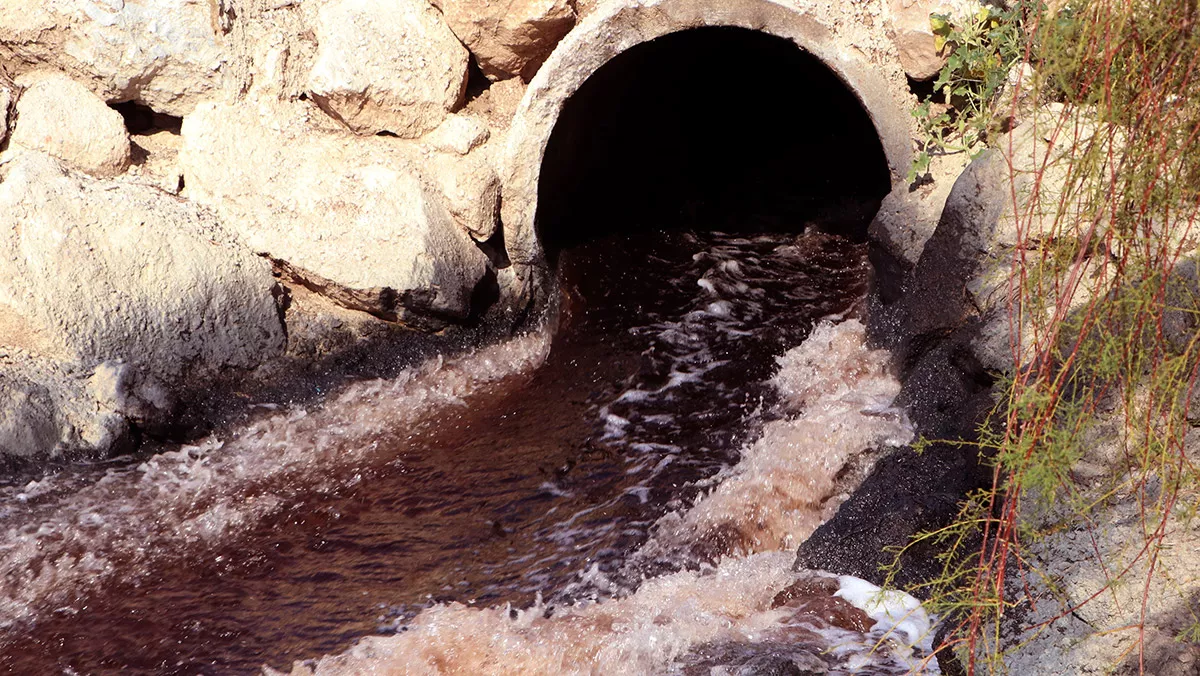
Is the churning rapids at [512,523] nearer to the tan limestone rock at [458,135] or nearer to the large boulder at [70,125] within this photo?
the tan limestone rock at [458,135]

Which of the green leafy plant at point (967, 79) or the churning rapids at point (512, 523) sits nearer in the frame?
the churning rapids at point (512, 523)

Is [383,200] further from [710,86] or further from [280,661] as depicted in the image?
[710,86]

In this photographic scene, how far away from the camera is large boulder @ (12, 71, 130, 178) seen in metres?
4.51

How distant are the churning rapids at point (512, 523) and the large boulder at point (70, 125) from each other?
148cm

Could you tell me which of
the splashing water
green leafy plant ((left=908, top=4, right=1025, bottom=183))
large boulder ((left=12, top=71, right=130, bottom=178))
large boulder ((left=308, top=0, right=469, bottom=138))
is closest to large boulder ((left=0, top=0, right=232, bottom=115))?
large boulder ((left=12, top=71, right=130, bottom=178))

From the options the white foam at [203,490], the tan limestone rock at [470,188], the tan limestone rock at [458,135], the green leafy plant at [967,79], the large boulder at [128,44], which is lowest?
the white foam at [203,490]

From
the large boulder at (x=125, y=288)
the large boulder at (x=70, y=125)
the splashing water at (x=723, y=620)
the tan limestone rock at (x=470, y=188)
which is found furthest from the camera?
the tan limestone rock at (x=470, y=188)

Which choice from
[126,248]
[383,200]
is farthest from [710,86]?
[126,248]

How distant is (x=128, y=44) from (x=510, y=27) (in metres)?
1.82

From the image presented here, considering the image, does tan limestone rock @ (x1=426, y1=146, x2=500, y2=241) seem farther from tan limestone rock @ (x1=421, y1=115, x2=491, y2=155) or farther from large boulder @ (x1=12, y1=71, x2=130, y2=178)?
large boulder @ (x1=12, y1=71, x2=130, y2=178)

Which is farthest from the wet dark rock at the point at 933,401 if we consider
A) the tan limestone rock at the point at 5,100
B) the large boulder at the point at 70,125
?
the tan limestone rock at the point at 5,100

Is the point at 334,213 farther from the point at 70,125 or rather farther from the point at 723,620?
the point at 723,620

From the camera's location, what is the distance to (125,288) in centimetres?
423

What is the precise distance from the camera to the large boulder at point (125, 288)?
4078 millimetres
